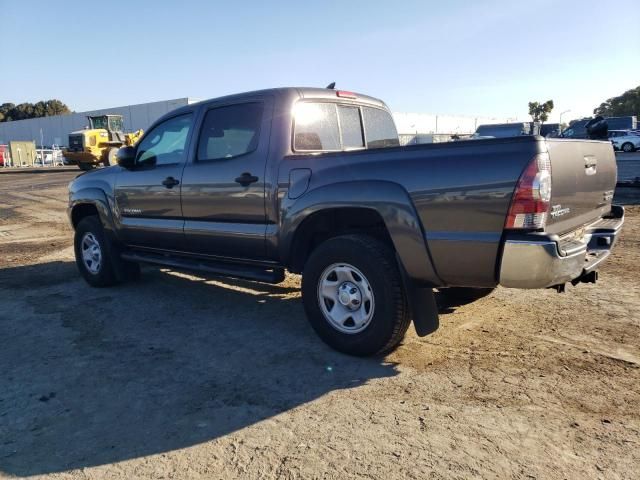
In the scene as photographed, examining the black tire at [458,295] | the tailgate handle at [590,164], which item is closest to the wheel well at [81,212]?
the black tire at [458,295]

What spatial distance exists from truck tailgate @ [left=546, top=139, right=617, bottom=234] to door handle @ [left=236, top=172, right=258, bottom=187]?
228 centimetres

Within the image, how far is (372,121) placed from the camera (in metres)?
5.23

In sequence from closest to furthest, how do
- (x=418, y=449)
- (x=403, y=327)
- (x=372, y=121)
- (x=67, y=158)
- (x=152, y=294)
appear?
(x=418, y=449)
(x=403, y=327)
(x=372, y=121)
(x=152, y=294)
(x=67, y=158)

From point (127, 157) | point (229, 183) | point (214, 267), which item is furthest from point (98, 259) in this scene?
point (229, 183)

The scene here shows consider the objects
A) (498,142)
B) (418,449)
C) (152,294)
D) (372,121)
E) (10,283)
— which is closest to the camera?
(418,449)

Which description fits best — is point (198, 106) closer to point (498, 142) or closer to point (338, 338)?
point (338, 338)

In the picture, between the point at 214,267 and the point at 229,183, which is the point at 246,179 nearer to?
the point at 229,183

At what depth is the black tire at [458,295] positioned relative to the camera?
4.18m

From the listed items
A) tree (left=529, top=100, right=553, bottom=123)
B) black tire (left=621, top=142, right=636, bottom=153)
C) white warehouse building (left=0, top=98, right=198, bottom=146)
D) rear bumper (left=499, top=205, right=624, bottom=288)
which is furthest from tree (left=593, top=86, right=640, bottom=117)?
rear bumper (left=499, top=205, right=624, bottom=288)

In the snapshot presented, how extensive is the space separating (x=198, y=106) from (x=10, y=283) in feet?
11.8

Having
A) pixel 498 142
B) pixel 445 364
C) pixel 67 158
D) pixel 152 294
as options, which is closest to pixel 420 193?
pixel 498 142

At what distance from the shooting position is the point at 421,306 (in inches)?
140

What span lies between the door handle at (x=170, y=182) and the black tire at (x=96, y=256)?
4.48 feet

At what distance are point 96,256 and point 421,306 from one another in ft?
13.9
